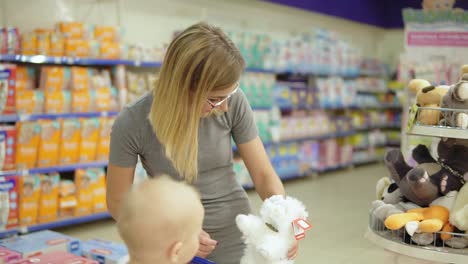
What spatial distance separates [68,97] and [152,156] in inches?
129

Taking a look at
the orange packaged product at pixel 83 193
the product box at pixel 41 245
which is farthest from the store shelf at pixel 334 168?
the product box at pixel 41 245

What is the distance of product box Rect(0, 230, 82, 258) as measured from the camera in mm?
3334

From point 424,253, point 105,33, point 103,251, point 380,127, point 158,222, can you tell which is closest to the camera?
point 158,222

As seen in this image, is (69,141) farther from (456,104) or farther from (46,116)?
(456,104)

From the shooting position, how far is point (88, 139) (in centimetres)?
502

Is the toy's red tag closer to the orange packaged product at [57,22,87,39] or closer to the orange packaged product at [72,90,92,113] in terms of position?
the orange packaged product at [72,90,92,113]

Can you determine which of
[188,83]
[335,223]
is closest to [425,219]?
[188,83]

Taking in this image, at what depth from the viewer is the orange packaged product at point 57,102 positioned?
4754 mm

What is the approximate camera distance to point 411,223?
1.93 m

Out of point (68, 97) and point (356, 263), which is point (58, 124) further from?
point (356, 263)

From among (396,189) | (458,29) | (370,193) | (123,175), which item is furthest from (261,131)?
(123,175)

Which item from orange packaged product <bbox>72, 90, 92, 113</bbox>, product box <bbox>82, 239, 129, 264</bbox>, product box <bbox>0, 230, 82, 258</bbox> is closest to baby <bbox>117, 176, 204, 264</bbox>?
product box <bbox>82, 239, 129, 264</bbox>

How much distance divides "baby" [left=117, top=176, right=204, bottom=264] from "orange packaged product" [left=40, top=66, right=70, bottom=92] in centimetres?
368

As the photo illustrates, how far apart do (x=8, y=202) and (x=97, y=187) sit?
84 cm
